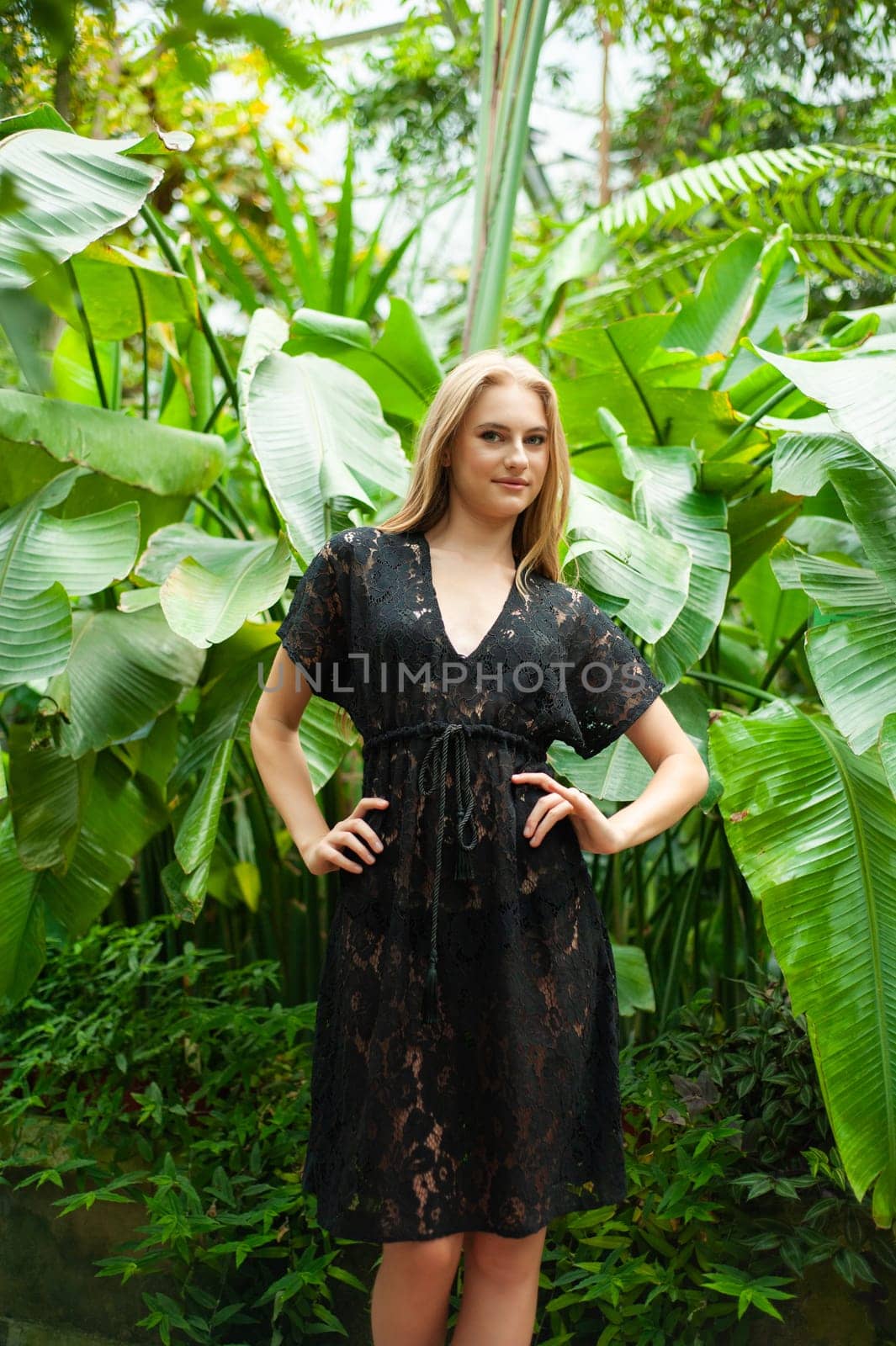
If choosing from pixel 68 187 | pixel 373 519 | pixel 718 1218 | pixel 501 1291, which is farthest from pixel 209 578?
pixel 718 1218

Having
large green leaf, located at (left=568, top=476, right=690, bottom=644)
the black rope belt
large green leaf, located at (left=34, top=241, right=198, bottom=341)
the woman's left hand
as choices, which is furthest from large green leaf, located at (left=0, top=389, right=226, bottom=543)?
the woman's left hand

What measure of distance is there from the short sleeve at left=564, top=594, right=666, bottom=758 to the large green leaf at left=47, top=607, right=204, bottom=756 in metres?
0.86

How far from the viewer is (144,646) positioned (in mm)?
2043

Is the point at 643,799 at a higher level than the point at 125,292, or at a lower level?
lower

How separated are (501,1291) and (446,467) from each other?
99 cm

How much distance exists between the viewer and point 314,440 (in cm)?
187

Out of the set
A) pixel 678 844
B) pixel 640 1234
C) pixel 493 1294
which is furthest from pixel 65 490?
pixel 678 844

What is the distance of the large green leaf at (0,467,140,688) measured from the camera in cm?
165

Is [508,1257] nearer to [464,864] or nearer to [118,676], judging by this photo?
[464,864]

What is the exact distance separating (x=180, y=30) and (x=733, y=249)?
7.32 ft

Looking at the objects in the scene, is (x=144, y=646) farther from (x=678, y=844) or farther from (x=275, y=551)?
(x=678, y=844)

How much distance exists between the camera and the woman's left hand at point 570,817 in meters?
1.29

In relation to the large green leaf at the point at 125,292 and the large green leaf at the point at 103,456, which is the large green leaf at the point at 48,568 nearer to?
the large green leaf at the point at 103,456

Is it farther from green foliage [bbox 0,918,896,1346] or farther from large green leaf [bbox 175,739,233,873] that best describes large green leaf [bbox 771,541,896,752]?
large green leaf [bbox 175,739,233,873]
